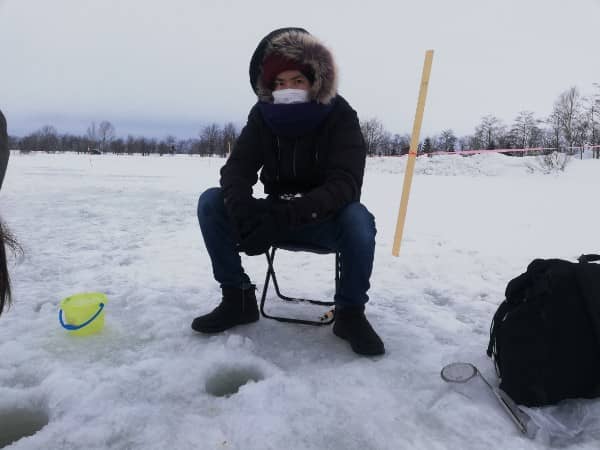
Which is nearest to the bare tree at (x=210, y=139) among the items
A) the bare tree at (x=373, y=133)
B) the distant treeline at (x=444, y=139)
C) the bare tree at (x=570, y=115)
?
the distant treeline at (x=444, y=139)

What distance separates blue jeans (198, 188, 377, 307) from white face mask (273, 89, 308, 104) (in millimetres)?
589

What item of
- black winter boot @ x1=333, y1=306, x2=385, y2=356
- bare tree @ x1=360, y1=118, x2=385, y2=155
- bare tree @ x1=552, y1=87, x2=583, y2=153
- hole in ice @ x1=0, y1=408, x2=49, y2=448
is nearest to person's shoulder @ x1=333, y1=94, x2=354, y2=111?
black winter boot @ x1=333, y1=306, x2=385, y2=356

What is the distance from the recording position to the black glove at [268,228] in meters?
1.95

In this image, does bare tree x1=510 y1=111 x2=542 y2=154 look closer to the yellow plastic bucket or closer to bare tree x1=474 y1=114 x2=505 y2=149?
bare tree x1=474 y1=114 x2=505 y2=149

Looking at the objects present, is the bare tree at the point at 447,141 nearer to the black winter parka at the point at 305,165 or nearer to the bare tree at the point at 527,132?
the bare tree at the point at 527,132

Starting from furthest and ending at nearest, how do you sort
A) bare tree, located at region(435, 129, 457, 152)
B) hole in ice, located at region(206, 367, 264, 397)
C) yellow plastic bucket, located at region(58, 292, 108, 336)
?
bare tree, located at region(435, 129, 457, 152), yellow plastic bucket, located at region(58, 292, 108, 336), hole in ice, located at region(206, 367, 264, 397)

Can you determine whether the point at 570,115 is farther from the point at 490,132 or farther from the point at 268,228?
the point at 268,228

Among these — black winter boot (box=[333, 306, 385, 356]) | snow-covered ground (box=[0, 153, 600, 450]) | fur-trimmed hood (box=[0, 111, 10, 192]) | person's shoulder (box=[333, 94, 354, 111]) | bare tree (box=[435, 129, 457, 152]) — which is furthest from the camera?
bare tree (box=[435, 129, 457, 152])

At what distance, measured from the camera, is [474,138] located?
62438 mm

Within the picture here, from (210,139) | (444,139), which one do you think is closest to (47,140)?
(210,139)

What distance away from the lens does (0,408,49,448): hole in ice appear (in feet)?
4.70

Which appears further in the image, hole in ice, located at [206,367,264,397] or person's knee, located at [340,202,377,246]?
person's knee, located at [340,202,377,246]

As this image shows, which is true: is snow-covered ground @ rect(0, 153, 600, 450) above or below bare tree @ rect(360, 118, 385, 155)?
below

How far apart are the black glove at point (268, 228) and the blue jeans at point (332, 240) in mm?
202
